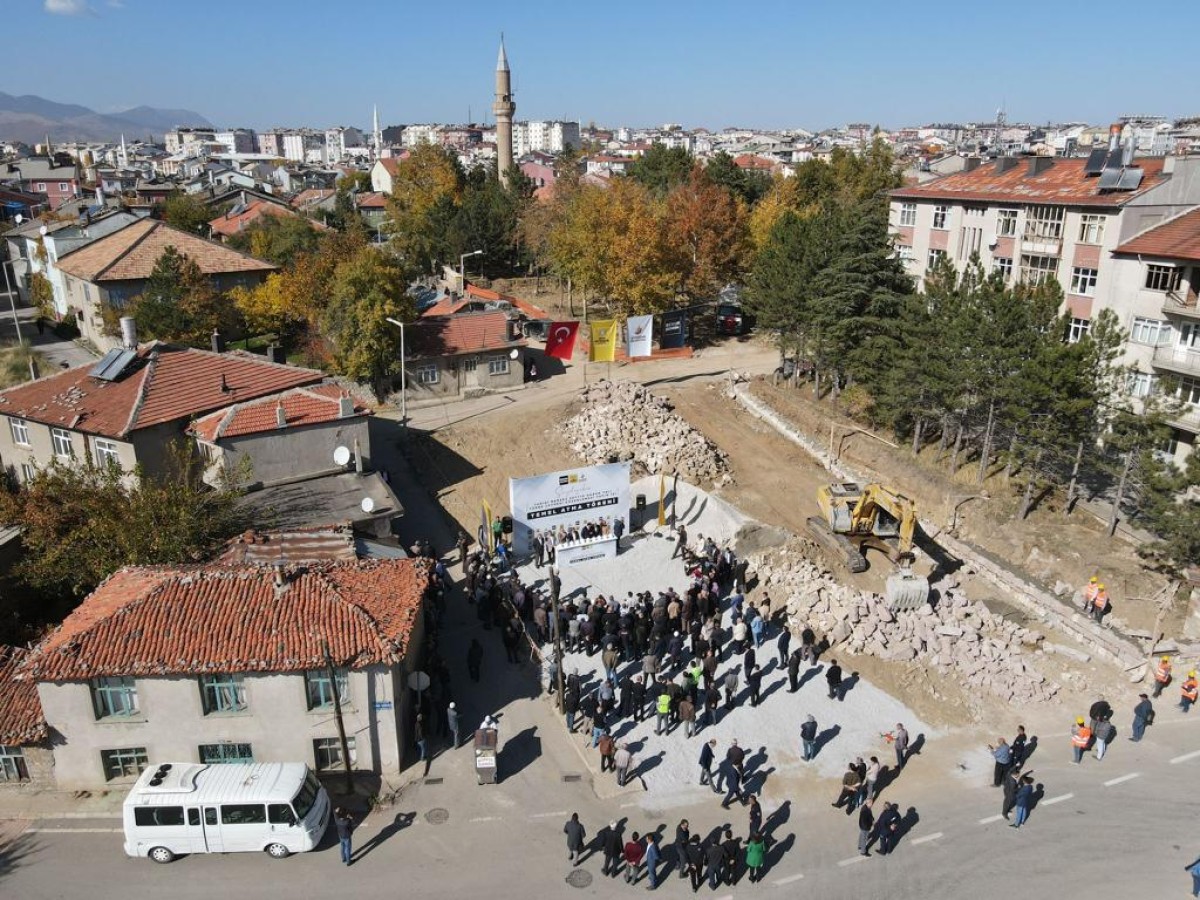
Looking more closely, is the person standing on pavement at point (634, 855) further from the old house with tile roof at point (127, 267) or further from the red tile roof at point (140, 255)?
the red tile roof at point (140, 255)

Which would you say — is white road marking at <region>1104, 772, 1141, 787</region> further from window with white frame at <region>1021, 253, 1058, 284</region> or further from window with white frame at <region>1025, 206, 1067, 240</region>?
window with white frame at <region>1025, 206, 1067, 240</region>

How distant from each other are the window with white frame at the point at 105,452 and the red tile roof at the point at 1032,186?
125 ft

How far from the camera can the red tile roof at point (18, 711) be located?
56.5 feet

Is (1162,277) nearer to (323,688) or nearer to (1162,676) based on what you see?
(1162,676)

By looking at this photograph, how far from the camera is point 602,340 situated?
118ft

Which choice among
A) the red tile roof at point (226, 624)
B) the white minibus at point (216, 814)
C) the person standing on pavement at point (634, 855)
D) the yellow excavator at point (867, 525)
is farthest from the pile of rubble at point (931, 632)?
the white minibus at point (216, 814)

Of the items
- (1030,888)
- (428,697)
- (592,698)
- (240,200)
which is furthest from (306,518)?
(240,200)

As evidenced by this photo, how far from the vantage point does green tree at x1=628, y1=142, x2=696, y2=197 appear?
2977 inches

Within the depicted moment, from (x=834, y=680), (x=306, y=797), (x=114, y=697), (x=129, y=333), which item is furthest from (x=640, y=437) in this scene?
(x=114, y=697)

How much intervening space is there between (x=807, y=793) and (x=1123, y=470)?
667 inches

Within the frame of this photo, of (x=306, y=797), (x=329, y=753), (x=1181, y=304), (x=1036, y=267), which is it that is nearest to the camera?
(x=306, y=797)

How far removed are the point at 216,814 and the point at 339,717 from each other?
2743 millimetres

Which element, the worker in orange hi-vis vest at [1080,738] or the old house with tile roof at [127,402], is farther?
the old house with tile roof at [127,402]

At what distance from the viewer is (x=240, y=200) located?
8206 centimetres
